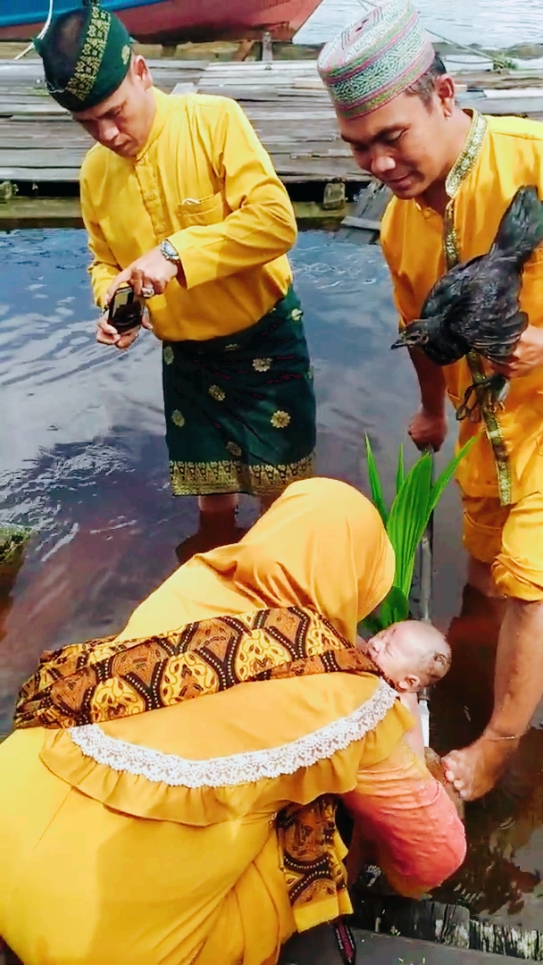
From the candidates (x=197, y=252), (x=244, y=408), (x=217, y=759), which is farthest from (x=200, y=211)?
(x=217, y=759)

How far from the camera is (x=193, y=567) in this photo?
78.7 inches

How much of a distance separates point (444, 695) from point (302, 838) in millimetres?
1357

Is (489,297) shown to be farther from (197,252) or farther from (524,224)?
(197,252)

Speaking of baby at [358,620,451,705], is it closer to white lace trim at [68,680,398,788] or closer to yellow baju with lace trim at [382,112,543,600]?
yellow baju with lace trim at [382,112,543,600]

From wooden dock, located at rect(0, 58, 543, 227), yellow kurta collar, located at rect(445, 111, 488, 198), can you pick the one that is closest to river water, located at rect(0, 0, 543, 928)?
wooden dock, located at rect(0, 58, 543, 227)

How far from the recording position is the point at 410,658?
230cm

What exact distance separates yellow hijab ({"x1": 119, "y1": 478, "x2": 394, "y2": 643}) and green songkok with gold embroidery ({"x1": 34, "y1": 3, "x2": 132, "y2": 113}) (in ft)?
4.79

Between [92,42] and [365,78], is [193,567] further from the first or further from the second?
[92,42]

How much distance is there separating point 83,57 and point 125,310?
0.74 m

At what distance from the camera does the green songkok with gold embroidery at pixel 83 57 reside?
8.47 ft

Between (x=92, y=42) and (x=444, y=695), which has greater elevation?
(x=92, y=42)

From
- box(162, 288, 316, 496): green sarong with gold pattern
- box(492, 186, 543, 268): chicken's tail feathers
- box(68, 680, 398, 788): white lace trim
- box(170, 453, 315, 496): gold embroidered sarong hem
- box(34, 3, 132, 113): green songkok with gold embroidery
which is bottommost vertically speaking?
box(170, 453, 315, 496): gold embroidered sarong hem

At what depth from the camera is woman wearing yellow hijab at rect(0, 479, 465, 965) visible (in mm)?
1677

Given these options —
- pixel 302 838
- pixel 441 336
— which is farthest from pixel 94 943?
pixel 441 336
